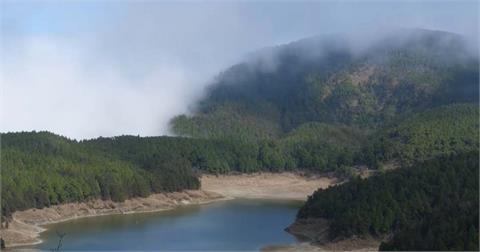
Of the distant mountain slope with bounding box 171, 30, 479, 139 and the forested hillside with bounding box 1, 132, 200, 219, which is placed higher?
the distant mountain slope with bounding box 171, 30, 479, 139

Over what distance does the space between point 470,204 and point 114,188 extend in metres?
42.4

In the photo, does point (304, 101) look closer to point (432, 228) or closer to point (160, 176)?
point (160, 176)

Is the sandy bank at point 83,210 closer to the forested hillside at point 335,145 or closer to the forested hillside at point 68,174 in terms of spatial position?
the forested hillside at point 68,174

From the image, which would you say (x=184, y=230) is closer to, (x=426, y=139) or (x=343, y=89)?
(x=426, y=139)

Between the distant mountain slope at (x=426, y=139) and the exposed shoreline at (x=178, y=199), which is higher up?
the distant mountain slope at (x=426, y=139)

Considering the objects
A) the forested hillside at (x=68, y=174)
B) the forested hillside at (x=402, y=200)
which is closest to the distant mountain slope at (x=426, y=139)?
the forested hillside at (x=68, y=174)

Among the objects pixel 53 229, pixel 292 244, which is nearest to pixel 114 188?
pixel 53 229

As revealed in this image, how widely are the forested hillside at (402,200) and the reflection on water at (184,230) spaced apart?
408 centimetres

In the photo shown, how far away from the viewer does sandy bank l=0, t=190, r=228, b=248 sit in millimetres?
57312

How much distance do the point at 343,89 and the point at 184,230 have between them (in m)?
106

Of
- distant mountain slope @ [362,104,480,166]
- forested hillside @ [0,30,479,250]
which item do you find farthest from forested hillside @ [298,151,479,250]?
distant mountain slope @ [362,104,480,166]

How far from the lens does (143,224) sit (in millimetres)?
67188

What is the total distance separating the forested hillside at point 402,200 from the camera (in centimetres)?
4501

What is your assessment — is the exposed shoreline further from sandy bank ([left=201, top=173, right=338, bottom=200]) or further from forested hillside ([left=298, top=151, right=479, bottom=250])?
forested hillside ([left=298, top=151, right=479, bottom=250])
